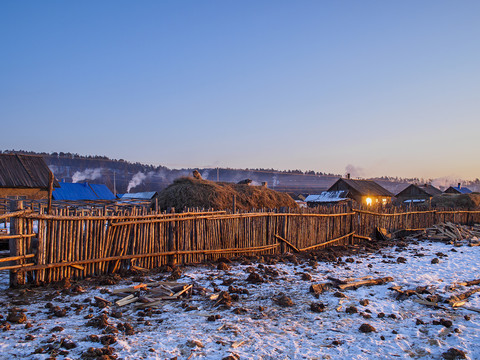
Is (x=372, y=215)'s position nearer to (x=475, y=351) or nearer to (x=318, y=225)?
(x=318, y=225)

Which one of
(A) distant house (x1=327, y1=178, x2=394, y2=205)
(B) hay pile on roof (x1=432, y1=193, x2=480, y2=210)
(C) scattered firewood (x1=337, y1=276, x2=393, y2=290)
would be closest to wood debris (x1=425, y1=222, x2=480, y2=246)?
(B) hay pile on roof (x1=432, y1=193, x2=480, y2=210)

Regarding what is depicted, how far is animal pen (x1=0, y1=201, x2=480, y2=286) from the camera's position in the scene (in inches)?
261

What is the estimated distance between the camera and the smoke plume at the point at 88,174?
221ft

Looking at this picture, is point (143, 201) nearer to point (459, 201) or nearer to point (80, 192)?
point (80, 192)

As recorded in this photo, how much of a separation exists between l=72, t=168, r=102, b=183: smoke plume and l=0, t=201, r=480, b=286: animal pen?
204 feet

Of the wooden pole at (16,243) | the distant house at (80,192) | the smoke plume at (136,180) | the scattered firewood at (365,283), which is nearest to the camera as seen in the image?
the wooden pole at (16,243)

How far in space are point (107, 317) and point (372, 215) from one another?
1268 centimetres

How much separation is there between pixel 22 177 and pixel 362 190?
3145 cm

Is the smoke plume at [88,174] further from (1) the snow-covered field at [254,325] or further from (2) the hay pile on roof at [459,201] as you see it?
(1) the snow-covered field at [254,325]

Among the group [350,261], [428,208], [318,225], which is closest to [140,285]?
[350,261]

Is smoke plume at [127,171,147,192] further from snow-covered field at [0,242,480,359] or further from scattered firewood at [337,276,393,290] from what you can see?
scattered firewood at [337,276,393,290]

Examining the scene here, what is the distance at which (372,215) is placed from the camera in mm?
15031

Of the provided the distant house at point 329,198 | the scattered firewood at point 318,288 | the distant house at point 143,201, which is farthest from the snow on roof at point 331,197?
the scattered firewood at point 318,288

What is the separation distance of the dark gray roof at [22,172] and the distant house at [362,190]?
28404 millimetres
